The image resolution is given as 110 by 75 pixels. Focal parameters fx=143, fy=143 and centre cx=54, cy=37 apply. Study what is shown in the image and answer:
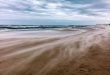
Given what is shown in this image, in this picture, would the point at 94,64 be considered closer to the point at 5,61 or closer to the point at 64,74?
the point at 64,74

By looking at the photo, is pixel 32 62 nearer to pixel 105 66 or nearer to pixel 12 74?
pixel 12 74

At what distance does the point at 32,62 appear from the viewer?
4.70m

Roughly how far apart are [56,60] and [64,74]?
49.1 inches

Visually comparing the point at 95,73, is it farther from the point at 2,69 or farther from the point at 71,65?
the point at 2,69

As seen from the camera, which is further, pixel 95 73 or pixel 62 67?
pixel 62 67

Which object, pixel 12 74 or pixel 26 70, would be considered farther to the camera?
pixel 26 70

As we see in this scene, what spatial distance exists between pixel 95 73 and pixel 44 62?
5.55 ft

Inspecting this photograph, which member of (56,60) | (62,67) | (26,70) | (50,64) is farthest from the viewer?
(56,60)

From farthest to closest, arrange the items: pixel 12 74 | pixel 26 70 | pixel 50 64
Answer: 1. pixel 50 64
2. pixel 26 70
3. pixel 12 74

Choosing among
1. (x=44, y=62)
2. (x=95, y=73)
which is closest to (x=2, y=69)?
(x=44, y=62)

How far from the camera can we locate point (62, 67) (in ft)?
13.9

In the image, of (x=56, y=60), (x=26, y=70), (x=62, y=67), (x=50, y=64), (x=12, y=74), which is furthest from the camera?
(x=56, y=60)

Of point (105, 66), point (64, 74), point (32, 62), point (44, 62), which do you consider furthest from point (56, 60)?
point (105, 66)

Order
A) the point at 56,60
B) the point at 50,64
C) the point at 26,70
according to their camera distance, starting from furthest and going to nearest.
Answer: the point at 56,60
the point at 50,64
the point at 26,70
